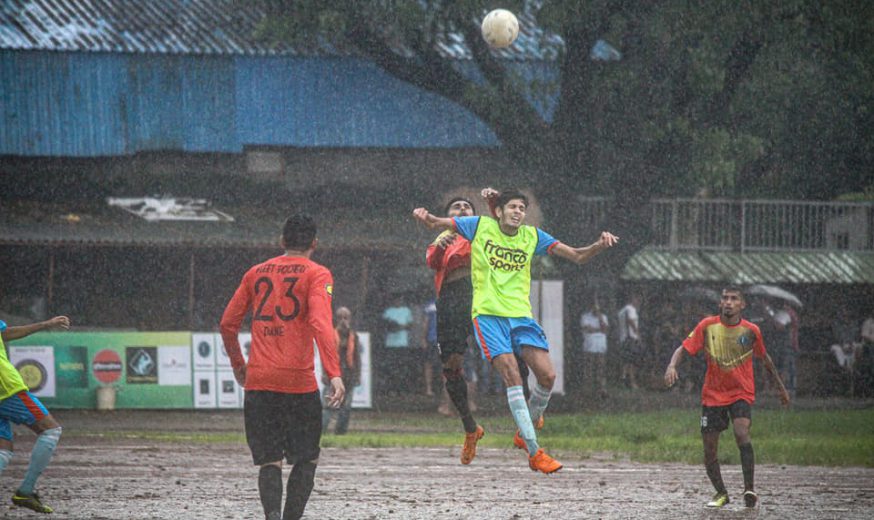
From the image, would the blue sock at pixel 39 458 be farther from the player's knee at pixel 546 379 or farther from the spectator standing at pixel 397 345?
the spectator standing at pixel 397 345

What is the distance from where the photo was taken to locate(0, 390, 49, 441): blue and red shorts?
11000 millimetres

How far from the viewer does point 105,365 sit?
22766mm

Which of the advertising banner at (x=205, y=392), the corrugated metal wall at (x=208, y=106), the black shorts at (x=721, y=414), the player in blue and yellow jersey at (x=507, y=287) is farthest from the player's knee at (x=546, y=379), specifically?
the corrugated metal wall at (x=208, y=106)

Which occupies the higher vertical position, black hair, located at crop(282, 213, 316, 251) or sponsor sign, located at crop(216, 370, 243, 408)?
black hair, located at crop(282, 213, 316, 251)

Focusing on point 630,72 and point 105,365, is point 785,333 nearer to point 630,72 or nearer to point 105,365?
point 630,72

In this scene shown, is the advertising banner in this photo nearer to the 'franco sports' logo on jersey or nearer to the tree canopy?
the tree canopy

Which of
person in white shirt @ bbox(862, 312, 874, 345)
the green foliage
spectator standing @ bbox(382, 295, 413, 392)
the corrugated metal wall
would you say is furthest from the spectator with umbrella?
spectator standing @ bbox(382, 295, 413, 392)

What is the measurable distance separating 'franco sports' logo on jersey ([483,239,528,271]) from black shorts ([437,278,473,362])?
766 mm

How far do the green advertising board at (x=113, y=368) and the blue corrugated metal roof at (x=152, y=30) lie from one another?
7373 mm

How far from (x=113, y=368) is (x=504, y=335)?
13006 mm

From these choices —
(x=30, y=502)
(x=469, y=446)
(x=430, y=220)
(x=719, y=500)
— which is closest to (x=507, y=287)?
(x=430, y=220)

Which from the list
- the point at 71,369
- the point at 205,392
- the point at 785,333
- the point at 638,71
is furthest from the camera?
the point at 785,333

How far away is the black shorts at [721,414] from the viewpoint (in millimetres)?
12328

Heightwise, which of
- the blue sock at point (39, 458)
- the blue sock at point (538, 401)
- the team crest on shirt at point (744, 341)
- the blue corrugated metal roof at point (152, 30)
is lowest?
the blue sock at point (39, 458)
